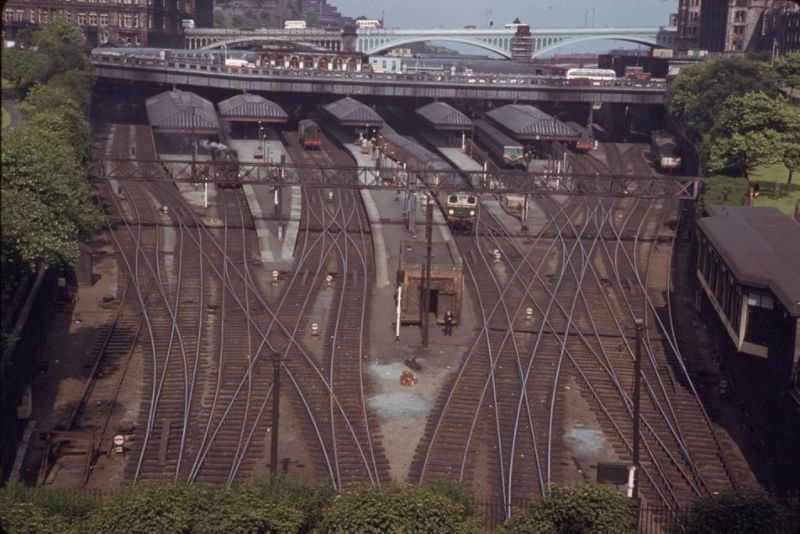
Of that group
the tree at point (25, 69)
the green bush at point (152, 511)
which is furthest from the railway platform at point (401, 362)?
the tree at point (25, 69)

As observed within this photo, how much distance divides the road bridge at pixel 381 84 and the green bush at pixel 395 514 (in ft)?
167

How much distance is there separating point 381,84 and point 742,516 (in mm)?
51586

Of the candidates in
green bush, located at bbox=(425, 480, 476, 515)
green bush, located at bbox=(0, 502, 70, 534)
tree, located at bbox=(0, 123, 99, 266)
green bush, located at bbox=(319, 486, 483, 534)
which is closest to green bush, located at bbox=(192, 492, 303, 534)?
green bush, located at bbox=(319, 486, 483, 534)

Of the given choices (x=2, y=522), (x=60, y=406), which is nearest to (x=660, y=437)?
(x=60, y=406)

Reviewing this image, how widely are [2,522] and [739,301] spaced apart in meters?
14.8

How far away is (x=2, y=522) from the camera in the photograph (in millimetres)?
10680

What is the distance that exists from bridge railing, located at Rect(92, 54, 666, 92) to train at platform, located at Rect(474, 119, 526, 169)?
22.9 feet

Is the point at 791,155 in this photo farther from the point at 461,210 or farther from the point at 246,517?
the point at 246,517

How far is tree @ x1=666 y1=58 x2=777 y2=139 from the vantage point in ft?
156

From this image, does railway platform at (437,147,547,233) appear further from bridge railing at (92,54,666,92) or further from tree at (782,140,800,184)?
bridge railing at (92,54,666,92)

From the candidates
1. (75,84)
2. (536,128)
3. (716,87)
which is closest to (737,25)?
(716,87)

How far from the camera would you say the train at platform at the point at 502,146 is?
48906mm

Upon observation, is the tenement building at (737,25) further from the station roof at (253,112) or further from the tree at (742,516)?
the tree at (742,516)

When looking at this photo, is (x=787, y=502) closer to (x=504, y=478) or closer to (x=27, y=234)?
(x=504, y=478)
